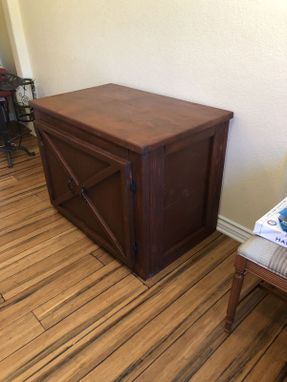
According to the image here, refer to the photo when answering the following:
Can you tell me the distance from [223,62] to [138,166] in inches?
27.8

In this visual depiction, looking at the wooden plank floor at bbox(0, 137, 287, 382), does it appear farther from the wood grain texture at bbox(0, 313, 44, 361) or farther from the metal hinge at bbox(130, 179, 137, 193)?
the metal hinge at bbox(130, 179, 137, 193)

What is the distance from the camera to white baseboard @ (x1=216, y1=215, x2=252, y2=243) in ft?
5.84

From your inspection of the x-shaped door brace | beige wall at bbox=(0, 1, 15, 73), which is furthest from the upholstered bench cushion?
beige wall at bbox=(0, 1, 15, 73)

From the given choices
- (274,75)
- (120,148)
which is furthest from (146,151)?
(274,75)

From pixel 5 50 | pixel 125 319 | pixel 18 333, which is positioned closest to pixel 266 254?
pixel 125 319

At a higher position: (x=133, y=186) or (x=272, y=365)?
(x=133, y=186)

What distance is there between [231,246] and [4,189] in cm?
176

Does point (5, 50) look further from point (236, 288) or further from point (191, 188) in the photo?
point (236, 288)

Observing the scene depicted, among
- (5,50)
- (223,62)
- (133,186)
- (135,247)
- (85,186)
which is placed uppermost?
(223,62)

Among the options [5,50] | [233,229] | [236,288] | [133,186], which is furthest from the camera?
[5,50]

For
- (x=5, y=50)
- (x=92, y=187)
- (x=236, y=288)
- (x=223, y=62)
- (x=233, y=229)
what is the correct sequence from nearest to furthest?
1. (x=236, y=288)
2. (x=223, y=62)
3. (x=92, y=187)
4. (x=233, y=229)
5. (x=5, y=50)

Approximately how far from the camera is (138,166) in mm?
1257

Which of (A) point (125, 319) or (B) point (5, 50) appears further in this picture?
(B) point (5, 50)

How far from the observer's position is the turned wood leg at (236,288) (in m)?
1.13
